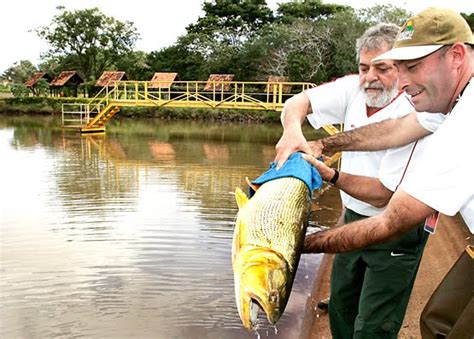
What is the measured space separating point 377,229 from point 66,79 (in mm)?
52378

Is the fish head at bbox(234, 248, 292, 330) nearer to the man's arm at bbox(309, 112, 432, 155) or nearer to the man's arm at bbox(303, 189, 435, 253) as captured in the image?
the man's arm at bbox(303, 189, 435, 253)

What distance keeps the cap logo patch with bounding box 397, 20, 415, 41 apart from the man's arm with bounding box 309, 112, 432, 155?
0.88m

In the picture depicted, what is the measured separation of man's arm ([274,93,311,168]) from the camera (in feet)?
9.34

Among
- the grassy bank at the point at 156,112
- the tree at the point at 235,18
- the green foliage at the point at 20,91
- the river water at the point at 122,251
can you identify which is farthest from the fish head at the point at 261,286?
the green foliage at the point at 20,91

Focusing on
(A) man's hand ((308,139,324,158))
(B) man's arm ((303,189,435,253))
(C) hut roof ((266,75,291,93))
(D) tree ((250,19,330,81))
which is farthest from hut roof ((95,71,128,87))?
(B) man's arm ((303,189,435,253))

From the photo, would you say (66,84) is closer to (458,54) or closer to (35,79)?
(35,79)

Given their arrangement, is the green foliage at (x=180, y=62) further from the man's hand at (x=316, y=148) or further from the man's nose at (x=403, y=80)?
the man's nose at (x=403, y=80)

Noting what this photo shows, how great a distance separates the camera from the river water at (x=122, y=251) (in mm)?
5770

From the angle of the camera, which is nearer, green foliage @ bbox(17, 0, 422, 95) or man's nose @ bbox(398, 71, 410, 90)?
man's nose @ bbox(398, 71, 410, 90)

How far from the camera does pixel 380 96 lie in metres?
3.04

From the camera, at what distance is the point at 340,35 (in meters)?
37.4

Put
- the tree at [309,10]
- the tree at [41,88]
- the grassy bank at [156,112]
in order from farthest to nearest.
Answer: the tree at [41,88], the tree at [309,10], the grassy bank at [156,112]

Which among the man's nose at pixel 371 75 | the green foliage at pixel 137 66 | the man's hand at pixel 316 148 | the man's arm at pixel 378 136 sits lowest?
the man's hand at pixel 316 148

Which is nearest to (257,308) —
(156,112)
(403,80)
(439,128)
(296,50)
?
(439,128)
